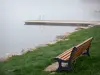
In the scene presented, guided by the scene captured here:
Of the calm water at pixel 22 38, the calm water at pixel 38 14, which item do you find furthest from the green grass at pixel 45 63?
the calm water at pixel 38 14

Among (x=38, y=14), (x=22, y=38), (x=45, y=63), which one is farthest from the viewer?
(x=38, y=14)

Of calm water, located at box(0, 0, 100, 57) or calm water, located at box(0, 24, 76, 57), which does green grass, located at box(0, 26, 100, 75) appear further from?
calm water, located at box(0, 0, 100, 57)

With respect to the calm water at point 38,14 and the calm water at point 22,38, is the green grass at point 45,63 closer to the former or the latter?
the calm water at point 22,38

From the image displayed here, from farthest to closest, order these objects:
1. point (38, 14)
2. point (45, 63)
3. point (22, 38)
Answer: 1. point (38, 14)
2. point (22, 38)
3. point (45, 63)

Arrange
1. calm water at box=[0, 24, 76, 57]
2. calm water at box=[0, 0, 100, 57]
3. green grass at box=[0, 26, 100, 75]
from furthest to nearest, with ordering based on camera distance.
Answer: calm water at box=[0, 0, 100, 57] → calm water at box=[0, 24, 76, 57] → green grass at box=[0, 26, 100, 75]

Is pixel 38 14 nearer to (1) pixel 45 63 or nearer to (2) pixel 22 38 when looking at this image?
(2) pixel 22 38

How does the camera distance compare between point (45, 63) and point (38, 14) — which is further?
point (38, 14)

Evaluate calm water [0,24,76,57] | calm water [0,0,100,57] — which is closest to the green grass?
calm water [0,24,76,57]

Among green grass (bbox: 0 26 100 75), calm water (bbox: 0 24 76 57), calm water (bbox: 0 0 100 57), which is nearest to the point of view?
green grass (bbox: 0 26 100 75)

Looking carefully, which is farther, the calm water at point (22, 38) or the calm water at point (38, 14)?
the calm water at point (38, 14)

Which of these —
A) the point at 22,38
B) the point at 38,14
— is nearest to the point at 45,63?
the point at 22,38

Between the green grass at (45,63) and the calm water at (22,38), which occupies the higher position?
the green grass at (45,63)

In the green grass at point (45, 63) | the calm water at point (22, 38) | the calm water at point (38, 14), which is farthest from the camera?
the calm water at point (38, 14)

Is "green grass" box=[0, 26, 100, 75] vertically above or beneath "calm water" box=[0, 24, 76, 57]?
above
